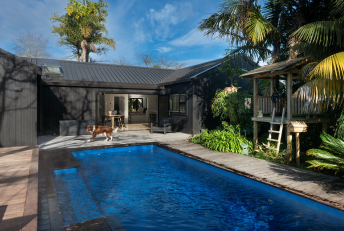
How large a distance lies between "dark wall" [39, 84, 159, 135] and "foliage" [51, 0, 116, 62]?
10.8 meters

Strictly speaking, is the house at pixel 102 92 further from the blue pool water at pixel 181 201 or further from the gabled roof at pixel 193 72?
the blue pool water at pixel 181 201

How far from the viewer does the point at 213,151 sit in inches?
255

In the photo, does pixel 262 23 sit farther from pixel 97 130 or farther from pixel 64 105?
pixel 64 105

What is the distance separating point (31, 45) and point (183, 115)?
64.1 feet

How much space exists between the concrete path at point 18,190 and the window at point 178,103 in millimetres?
6560

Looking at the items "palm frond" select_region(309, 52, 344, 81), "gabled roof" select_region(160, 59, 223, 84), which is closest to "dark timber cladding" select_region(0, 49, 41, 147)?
"gabled roof" select_region(160, 59, 223, 84)

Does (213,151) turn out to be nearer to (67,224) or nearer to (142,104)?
(67,224)

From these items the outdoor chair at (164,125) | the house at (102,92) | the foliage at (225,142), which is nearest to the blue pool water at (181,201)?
the foliage at (225,142)

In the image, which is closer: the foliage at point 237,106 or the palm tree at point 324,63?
the palm tree at point 324,63

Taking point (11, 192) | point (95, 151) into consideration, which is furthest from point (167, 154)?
point (11, 192)

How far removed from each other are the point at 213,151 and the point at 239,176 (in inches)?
80.1

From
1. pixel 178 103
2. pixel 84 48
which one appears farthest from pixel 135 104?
pixel 178 103

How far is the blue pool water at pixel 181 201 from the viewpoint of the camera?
9.86 ft

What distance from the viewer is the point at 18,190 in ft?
11.0
